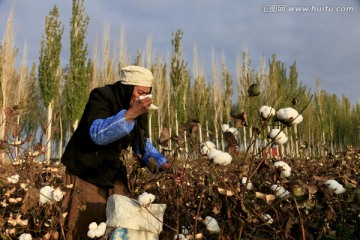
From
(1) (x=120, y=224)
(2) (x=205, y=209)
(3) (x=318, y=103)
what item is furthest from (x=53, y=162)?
(3) (x=318, y=103)

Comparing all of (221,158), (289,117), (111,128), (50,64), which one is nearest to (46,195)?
(111,128)

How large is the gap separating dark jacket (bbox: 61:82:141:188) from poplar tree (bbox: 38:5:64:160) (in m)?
12.5

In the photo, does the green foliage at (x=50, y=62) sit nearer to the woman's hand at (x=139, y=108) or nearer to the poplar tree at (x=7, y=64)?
the poplar tree at (x=7, y=64)

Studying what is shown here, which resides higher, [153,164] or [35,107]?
[153,164]

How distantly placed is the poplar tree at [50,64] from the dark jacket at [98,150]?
1248 centimetres

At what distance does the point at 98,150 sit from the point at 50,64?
42.8ft

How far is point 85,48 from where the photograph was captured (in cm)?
1502

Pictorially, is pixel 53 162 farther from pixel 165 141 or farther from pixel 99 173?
pixel 165 141

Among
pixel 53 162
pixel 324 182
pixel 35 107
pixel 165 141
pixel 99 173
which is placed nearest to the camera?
pixel 324 182

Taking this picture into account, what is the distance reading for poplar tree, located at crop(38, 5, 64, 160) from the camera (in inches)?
560

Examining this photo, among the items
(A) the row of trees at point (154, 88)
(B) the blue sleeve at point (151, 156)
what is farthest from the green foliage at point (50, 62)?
(B) the blue sleeve at point (151, 156)

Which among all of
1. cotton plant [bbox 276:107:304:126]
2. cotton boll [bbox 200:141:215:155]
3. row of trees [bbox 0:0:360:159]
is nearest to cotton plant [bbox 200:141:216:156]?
cotton boll [bbox 200:141:215:155]

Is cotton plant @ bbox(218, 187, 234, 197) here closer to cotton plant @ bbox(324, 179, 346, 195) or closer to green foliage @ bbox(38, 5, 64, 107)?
cotton plant @ bbox(324, 179, 346, 195)

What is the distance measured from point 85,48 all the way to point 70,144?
529 inches
